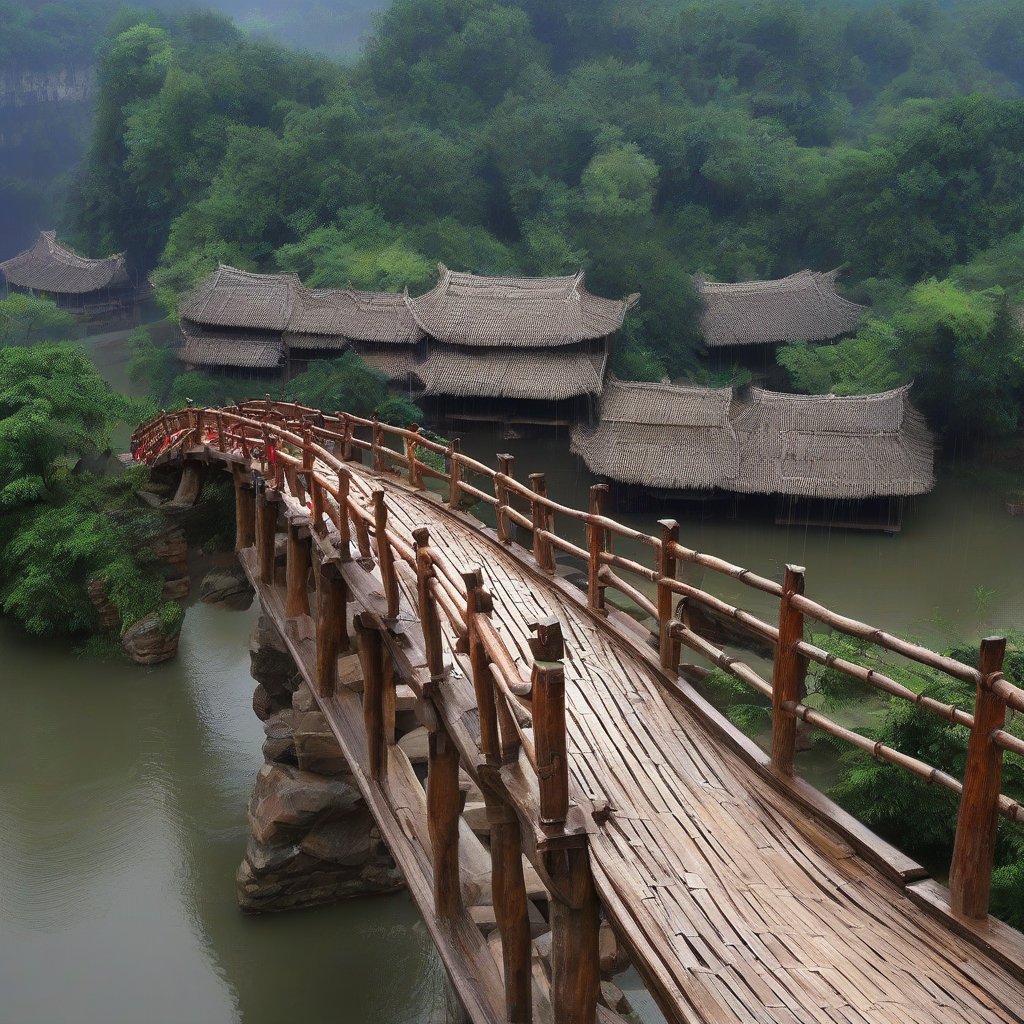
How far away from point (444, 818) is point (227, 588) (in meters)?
10.8

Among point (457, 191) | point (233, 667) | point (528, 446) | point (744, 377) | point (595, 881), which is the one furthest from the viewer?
point (457, 191)

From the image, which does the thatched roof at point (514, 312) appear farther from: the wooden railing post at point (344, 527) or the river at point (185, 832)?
the wooden railing post at point (344, 527)

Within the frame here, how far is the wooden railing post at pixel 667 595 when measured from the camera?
18.6 ft

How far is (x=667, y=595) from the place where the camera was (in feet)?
19.1

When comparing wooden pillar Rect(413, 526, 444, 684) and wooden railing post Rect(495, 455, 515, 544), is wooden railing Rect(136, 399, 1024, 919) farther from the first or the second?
wooden railing post Rect(495, 455, 515, 544)

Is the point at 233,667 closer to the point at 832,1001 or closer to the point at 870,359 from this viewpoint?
the point at 832,1001

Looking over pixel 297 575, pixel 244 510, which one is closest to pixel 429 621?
pixel 297 575

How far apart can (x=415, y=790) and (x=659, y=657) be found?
6.13ft

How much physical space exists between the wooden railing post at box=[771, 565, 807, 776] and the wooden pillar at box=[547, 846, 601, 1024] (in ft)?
4.05

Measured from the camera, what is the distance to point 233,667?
1530 cm

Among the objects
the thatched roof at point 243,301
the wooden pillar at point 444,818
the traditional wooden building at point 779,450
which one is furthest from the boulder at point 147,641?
the thatched roof at point 243,301

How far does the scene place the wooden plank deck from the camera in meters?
3.51

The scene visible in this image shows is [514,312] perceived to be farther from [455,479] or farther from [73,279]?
[73,279]

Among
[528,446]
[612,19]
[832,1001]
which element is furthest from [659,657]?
[612,19]
